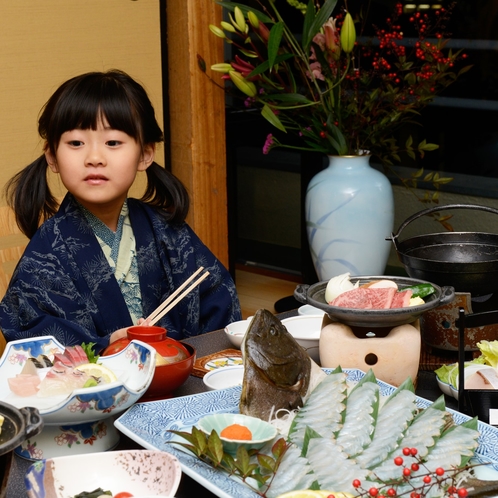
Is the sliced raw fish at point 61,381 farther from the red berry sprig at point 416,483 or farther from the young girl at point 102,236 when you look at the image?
the red berry sprig at point 416,483

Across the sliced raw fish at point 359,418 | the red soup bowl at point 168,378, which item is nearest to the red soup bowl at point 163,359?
the red soup bowl at point 168,378

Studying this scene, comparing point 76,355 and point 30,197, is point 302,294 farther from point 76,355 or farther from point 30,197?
point 30,197

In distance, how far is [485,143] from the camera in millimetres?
4633

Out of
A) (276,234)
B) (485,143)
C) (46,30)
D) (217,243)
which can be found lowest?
(276,234)

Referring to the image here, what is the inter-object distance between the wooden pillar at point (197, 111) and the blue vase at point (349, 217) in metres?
0.51

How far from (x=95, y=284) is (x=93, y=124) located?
44cm

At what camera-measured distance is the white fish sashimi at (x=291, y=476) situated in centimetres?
125

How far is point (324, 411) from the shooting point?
1.43 m

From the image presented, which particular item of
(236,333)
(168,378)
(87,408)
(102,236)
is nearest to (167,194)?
(102,236)

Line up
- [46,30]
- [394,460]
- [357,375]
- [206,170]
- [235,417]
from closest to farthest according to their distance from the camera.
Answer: [394,460] < [235,417] < [357,375] < [46,30] < [206,170]

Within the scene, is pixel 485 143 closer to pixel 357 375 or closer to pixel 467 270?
pixel 467 270

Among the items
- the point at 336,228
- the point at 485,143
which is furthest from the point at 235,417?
the point at 485,143

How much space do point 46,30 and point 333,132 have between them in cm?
129

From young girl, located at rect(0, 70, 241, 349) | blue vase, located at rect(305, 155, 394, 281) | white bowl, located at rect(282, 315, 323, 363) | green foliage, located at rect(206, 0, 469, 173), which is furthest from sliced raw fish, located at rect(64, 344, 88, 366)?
blue vase, located at rect(305, 155, 394, 281)
